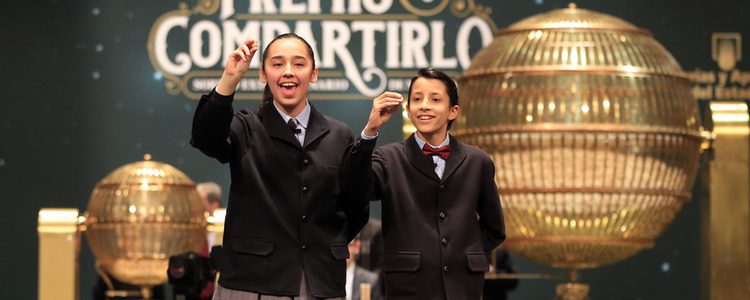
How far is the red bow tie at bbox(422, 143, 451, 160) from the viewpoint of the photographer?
9.09 feet

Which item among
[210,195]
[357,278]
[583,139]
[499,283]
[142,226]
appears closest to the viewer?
[583,139]

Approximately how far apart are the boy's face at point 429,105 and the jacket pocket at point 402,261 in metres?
0.23

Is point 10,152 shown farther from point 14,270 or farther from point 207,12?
point 207,12

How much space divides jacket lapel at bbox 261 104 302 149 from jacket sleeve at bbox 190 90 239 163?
0.33 feet

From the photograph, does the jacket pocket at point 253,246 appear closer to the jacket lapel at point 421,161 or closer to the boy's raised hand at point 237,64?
the boy's raised hand at point 237,64

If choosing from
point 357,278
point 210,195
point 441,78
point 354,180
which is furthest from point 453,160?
point 210,195

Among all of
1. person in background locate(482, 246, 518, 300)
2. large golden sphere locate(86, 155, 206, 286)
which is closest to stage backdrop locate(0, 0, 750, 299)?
person in background locate(482, 246, 518, 300)

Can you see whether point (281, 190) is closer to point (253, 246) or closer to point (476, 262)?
point (253, 246)

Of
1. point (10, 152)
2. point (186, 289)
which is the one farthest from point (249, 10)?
point (186, 289)

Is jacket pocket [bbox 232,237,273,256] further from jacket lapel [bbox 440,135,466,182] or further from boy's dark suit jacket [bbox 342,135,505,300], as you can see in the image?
jacket lapel [bbox 440,135,466,182]

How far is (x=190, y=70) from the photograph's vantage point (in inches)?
264

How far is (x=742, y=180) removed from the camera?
3.84 meters

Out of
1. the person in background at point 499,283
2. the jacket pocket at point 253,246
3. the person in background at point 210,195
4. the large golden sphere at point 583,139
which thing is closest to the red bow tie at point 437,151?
the jacket pocket at point 253,246

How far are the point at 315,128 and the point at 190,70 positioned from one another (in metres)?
4.24
